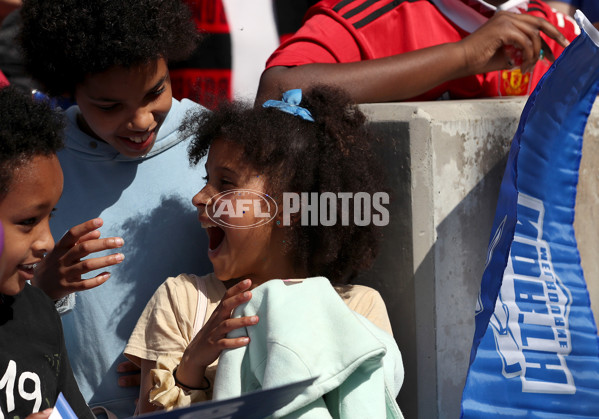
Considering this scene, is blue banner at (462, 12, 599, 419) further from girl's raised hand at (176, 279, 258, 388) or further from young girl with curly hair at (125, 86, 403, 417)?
girl's raised hand at (176, 279, 258, 388)

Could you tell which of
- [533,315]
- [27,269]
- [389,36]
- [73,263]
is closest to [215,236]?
[73,263]

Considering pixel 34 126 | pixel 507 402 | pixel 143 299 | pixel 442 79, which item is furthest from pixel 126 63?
pixel 507 402

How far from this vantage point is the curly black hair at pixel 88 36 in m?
2.56

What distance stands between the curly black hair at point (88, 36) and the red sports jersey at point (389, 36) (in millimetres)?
643

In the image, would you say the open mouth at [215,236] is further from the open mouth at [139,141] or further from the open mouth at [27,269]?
the open mouth at [27,269]

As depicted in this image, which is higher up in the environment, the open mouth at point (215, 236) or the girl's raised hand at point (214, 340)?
the open mouth at point (215, 236)

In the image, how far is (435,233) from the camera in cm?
264

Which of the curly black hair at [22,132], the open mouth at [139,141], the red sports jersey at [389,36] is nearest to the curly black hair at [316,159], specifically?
the open mouth at [139,141]

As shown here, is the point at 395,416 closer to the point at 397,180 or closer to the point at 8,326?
the point at 397,180

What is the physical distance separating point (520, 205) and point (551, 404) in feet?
1.92

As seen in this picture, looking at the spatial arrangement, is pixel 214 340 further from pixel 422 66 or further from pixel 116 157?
pixel 422 66

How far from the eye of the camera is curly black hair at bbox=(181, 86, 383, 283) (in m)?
2.51

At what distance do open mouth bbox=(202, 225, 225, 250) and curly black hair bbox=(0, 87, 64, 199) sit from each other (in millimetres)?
547

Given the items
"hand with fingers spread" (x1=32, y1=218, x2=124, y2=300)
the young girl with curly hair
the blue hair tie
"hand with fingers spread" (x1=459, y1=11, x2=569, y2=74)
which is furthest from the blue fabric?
"hand with fingers spread" (x1=459, y1=11, x2=569, y2=74)
